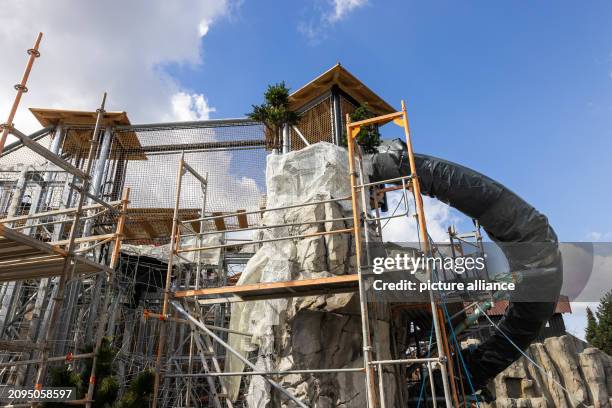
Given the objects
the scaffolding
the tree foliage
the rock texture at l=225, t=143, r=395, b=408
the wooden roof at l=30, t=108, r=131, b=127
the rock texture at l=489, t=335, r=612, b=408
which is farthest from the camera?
the tree foliage

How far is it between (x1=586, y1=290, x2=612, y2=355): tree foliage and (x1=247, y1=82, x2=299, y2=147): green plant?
79.4ft

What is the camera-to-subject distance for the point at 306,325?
8.55 m

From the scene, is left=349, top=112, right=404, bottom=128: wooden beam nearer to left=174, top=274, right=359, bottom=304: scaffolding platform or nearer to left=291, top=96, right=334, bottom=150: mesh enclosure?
left=174, top=274, right=359, bottom=304: scaffolding platform

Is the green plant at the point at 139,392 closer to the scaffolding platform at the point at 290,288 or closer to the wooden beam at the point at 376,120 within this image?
the scaffolding platform at the point at 290,288

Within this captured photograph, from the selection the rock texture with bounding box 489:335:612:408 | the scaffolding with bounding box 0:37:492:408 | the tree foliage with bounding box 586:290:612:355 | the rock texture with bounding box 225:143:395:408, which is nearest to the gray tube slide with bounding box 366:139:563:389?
the scaffolding with bounding box 0:37:492:408

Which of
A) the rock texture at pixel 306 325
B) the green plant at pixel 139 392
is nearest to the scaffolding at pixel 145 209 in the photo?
the rock texture at pixel 306 325

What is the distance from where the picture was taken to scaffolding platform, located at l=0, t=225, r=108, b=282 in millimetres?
5151

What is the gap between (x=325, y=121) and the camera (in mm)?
13383

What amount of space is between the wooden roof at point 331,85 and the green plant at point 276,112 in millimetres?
668

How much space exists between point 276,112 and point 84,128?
687 centimetres

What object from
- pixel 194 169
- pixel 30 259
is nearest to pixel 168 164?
pixel 194 169

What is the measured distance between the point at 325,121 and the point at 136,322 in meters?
9.80

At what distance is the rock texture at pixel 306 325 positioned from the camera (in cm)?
811

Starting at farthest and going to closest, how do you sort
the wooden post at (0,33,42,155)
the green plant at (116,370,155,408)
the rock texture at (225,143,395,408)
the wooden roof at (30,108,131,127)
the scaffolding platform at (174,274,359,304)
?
the wooden roof at (30,108,131,127) → the rock texture at (225,143,395,408) → the scaffolding platform at (174,274,359,304) → the green plant at (116,370,155,408) → the wooden post at (0,33,42,155)
